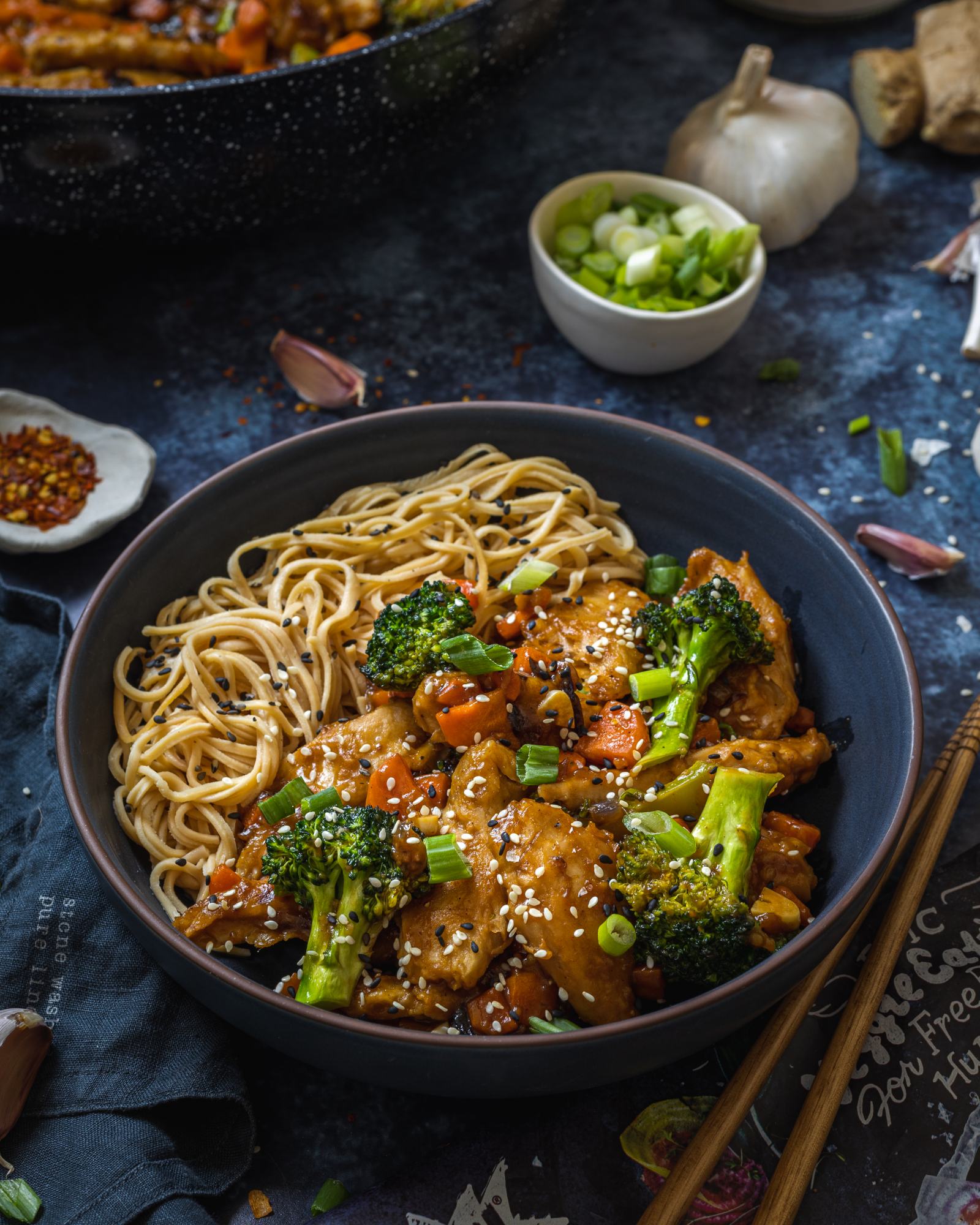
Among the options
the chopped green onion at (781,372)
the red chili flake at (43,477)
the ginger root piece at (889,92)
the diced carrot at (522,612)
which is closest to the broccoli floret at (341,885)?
the diced carrot at (522,612)

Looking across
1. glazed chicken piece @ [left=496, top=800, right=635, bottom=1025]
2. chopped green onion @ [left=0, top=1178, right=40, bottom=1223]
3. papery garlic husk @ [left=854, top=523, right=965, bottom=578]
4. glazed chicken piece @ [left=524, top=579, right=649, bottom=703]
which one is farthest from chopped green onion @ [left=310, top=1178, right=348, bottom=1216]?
papery garlic husk @ [left=854, top=523, right=965, bottom=578]

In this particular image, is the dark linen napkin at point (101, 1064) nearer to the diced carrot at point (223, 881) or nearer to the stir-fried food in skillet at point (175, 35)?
the diced carrot at point (223, 881)

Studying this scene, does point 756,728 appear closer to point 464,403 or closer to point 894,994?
point 894,994

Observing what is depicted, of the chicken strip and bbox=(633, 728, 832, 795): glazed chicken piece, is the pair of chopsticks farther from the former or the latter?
the chicken strip

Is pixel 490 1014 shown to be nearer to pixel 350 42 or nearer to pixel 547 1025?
pixel 547 1025

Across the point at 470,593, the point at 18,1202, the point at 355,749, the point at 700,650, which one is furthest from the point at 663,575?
the point at 18,1202
